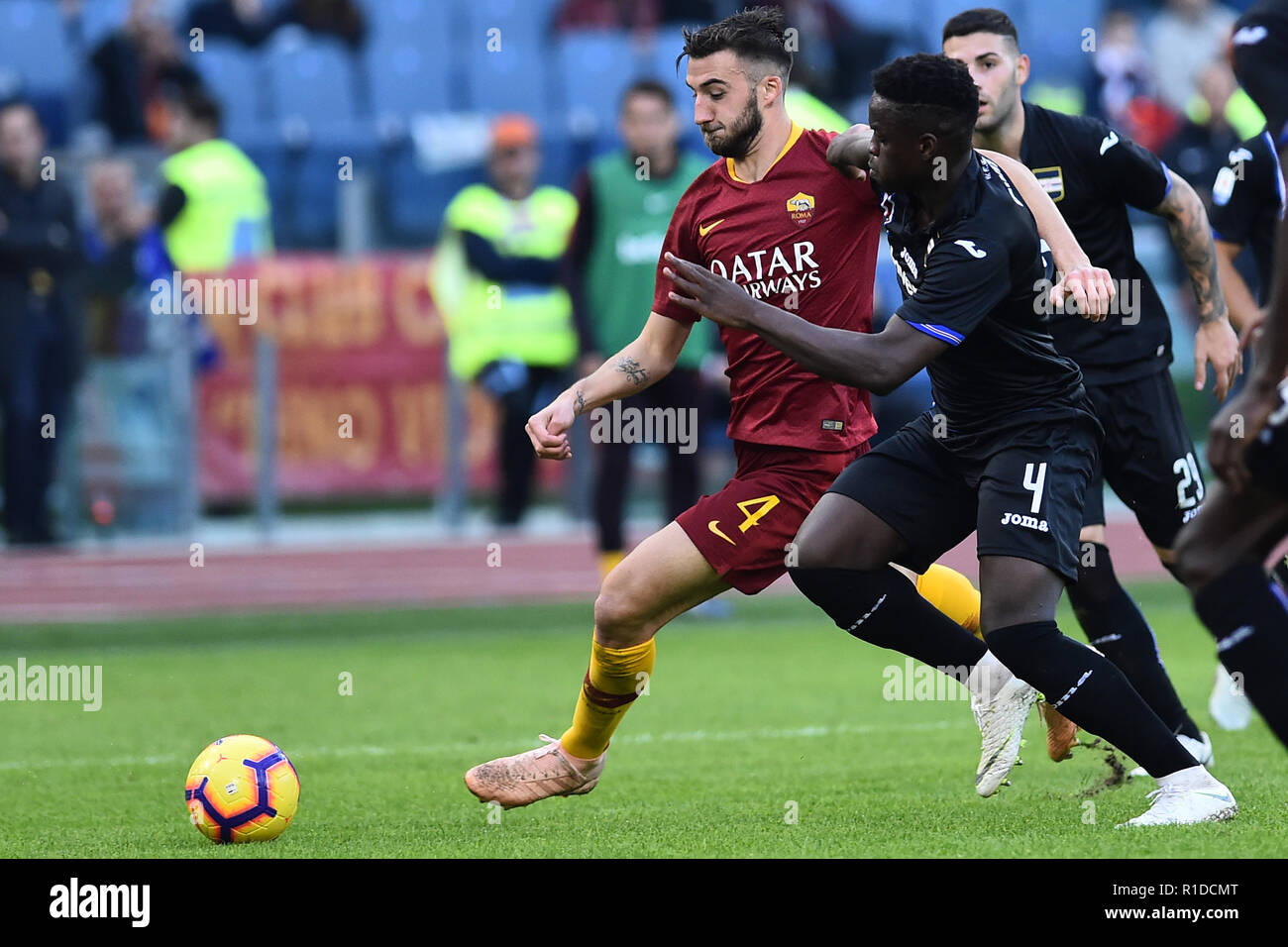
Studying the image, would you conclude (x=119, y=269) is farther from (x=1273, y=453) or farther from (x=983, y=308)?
(x=1273, y=453)

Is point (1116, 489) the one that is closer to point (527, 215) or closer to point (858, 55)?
point (527, 215)

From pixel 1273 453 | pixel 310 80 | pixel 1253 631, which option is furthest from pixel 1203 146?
pixel 1273 453

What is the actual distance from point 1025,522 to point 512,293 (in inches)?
351

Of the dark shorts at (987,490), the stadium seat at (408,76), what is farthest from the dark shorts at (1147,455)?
the stadium seat at (408,76)

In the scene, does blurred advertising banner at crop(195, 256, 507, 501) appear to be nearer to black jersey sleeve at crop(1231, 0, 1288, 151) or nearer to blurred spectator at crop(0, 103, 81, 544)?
blurred spectator at crop(0, 103, 81, 544)

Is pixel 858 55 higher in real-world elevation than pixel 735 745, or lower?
higher

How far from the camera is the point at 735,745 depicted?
7.27 meters

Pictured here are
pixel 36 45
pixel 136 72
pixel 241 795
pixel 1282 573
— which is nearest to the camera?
pixel 241 795

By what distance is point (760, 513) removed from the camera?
5816 millimetres

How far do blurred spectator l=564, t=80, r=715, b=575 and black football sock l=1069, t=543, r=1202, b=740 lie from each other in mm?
4527

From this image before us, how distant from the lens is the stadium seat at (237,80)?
1781 cm

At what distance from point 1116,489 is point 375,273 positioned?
9085mm

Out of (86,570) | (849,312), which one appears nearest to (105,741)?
(849,312)

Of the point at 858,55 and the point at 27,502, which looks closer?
the point at 27,502
